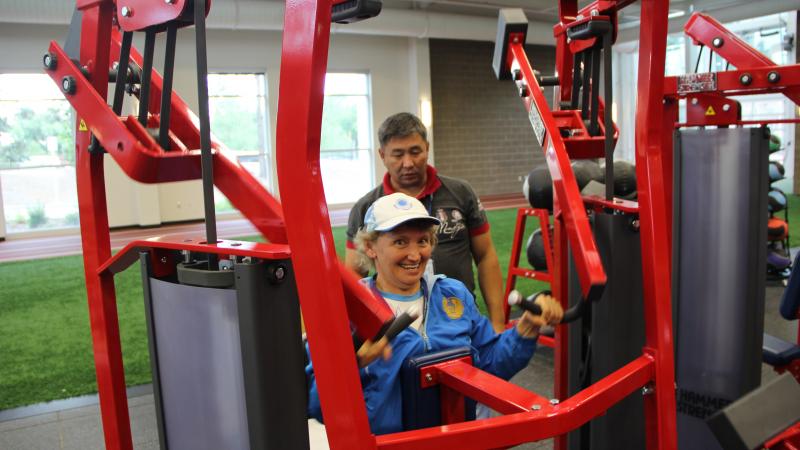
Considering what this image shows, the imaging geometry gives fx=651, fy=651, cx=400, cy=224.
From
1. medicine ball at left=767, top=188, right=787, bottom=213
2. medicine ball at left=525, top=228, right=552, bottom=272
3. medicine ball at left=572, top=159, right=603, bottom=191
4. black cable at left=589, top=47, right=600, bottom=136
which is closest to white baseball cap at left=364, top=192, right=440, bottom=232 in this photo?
black cable at left=589, top=47, right=600, bottom=136

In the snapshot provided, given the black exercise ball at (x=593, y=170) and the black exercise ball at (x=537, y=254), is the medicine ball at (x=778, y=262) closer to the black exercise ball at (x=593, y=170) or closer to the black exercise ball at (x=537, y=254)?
the black exercise ball at (x=593, y=170)

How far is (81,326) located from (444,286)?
4399 millimetres

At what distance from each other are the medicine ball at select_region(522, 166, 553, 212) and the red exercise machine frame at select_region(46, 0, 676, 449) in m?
2.89

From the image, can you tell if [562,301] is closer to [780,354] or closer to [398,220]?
[398,220]

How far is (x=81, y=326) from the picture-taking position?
17.3 feet

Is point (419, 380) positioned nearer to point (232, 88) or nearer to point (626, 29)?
point (232, 88)

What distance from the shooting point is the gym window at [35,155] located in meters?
10.7

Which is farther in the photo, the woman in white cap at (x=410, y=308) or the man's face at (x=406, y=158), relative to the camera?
the man's face at (x=406, y=158)

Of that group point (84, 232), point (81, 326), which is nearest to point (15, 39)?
point (81, 326)

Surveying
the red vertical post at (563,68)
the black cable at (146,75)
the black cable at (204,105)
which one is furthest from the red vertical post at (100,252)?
the red vertical post at (563,68)

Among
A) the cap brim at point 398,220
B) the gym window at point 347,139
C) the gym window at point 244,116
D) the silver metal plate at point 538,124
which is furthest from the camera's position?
the gym window at point 347,139

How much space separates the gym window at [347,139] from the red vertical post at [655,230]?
12.2 meters

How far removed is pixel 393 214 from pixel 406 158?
31.2 inches

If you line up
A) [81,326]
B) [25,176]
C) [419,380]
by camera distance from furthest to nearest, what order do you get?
[25,176], [81,326], [419,380]
